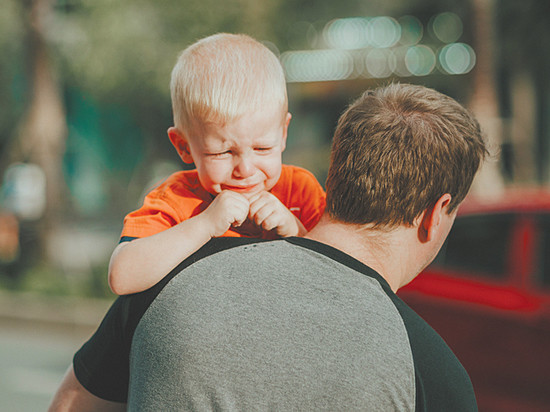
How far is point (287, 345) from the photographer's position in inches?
50.1

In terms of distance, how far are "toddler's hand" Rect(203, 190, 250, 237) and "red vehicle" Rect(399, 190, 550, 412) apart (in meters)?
3.06

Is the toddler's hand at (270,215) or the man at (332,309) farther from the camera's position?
the toddler's hand at (270,215)

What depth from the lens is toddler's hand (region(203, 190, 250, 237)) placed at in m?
1.53

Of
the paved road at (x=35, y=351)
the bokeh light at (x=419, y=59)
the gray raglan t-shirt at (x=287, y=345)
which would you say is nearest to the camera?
the gray raglan t-shirt at (x=287, y=345)

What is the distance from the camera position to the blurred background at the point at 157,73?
812 cm

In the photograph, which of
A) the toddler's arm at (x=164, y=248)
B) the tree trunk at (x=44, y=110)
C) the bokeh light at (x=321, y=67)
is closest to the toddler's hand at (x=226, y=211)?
the toddler's arm at (x=164, y=248)

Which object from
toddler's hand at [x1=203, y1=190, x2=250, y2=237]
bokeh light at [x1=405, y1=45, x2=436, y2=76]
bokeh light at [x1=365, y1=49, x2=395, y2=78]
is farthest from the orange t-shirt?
bokeh light at [x1=365, y1=49, x2=395, y2=78]

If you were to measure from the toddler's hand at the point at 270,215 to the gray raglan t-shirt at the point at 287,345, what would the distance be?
271mm

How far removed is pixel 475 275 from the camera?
4469 mm

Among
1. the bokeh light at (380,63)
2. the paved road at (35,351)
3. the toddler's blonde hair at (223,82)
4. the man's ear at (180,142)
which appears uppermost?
the toddler's blonde hair at (223,82)

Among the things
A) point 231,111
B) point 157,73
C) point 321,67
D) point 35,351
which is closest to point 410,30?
point 321,67

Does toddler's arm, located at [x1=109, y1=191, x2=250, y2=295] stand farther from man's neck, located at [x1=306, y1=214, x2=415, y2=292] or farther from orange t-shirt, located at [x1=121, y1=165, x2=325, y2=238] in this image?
man's neck, located at [x1=306, y1=214, x2=415, y2=292]

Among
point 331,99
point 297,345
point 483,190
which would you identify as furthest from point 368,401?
point 331,99

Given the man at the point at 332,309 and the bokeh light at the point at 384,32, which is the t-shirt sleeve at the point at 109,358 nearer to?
the man at the point at 332,309
